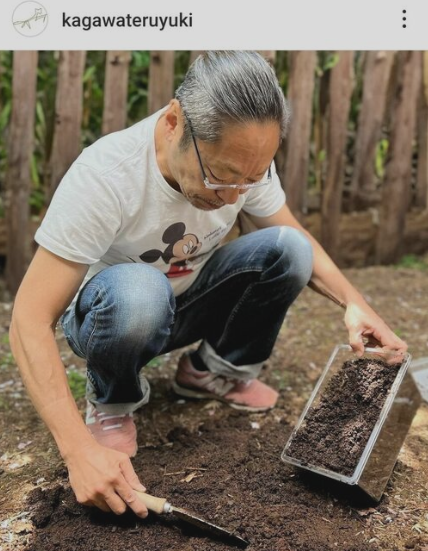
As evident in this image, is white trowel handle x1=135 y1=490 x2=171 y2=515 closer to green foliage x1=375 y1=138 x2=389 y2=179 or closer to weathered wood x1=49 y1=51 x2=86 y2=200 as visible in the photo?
weathered wood x1=49 y1=51 x2=86 y2=200

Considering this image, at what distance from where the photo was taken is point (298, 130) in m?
3.87

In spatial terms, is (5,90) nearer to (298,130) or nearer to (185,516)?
(298,130)

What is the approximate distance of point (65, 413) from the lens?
1.84 meters

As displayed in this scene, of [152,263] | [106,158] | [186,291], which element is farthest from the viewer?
[186,291]

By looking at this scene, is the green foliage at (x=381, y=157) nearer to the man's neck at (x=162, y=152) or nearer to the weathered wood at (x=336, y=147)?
the weathered wood at (x=336, y=147)

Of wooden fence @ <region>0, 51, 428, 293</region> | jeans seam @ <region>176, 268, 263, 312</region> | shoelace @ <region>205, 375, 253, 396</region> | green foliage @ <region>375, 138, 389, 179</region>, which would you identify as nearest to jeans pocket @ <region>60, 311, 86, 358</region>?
jeans seam @ <region>176, 268, 263, 312</region>

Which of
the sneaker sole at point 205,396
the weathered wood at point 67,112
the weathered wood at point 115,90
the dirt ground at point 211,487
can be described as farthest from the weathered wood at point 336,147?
the sneaker sole at point 205,396

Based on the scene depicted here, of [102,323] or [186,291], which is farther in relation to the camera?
[186,291]
